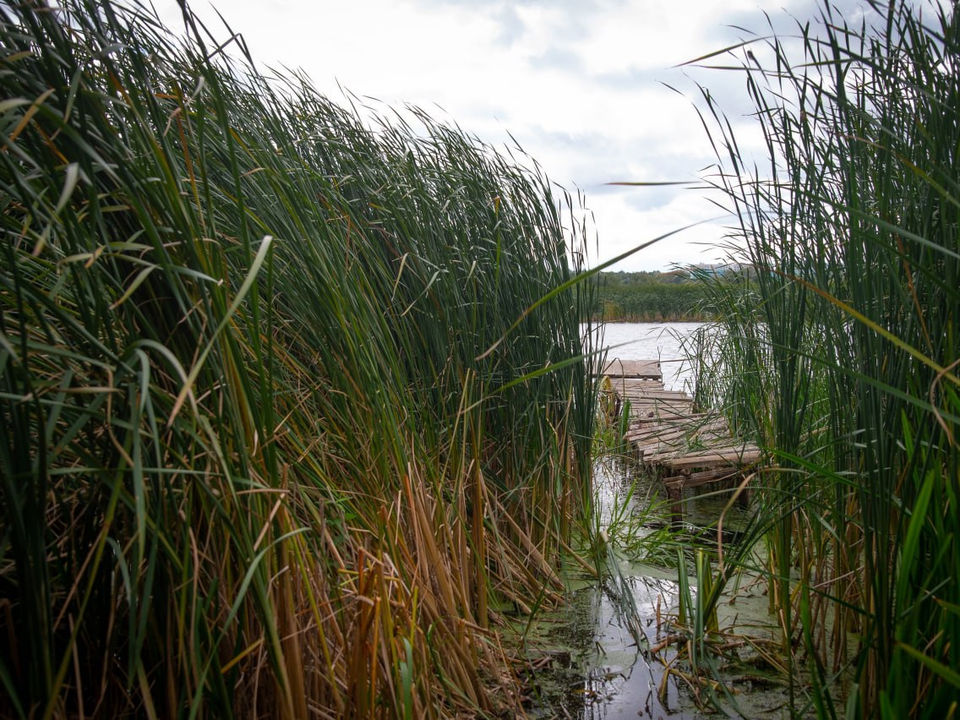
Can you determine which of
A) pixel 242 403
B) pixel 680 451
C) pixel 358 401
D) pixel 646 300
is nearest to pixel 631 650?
pixel 358 401

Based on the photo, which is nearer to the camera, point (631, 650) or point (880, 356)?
point (880, 356)

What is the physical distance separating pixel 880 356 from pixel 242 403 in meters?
1.22

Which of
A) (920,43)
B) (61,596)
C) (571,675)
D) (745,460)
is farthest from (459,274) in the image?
(745,460)

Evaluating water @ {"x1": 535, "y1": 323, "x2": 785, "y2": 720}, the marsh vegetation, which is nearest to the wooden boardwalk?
water @ {"x1": 535, "y1": 323, "x2": 785, "y2": 720}

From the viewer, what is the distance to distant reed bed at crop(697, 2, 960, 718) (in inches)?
47.6

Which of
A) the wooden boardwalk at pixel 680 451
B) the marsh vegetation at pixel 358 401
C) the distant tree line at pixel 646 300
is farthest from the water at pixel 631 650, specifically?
the distant tree line at pixel 646 300

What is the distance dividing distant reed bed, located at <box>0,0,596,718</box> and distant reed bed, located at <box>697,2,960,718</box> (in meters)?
0.62

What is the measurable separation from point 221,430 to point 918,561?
4.24 feet

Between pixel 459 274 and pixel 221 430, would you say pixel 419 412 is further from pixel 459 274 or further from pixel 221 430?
pixel 221 430

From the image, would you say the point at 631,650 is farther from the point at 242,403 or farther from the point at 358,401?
the point at 242,403

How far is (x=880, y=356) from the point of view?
4.97 feet

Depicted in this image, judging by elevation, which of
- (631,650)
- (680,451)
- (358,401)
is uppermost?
(358,401)

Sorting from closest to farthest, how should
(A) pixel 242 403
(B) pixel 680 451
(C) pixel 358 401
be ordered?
(A) pixel 242 403
(C) pixel 358 401
(B) pixel 680 451

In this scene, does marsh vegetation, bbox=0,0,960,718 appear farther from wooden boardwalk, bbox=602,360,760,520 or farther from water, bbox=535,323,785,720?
wooden boardwalk, bbox=602,360,760,520
